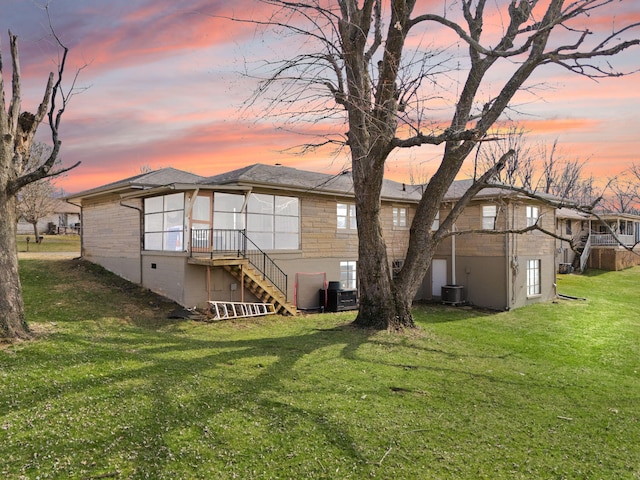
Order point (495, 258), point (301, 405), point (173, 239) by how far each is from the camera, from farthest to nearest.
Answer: point (495, 258), point (173, 239), point (301, 405)

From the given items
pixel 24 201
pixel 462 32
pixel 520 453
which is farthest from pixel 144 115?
pixel 24 201

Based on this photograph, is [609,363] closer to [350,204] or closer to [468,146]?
[468,146]

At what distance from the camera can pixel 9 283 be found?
798 cm

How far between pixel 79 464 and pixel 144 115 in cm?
1193

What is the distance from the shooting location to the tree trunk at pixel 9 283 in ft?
25.6

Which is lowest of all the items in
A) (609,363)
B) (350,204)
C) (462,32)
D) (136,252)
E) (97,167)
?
(609,363)

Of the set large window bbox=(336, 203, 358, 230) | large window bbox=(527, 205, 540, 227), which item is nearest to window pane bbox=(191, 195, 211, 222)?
large window bbox=(336, 203, 358, 230)

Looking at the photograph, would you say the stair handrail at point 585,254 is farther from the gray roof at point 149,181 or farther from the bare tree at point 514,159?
the gray roof at point 149,181

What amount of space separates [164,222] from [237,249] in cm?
275

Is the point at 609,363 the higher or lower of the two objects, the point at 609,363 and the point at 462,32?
the lower

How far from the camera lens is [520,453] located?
17.5 ft

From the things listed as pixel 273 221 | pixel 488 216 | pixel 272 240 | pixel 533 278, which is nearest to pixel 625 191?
pixel 533 278

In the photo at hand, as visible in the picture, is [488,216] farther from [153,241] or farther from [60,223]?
[60,223]

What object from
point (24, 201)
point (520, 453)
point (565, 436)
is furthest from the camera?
point (24, 201)
